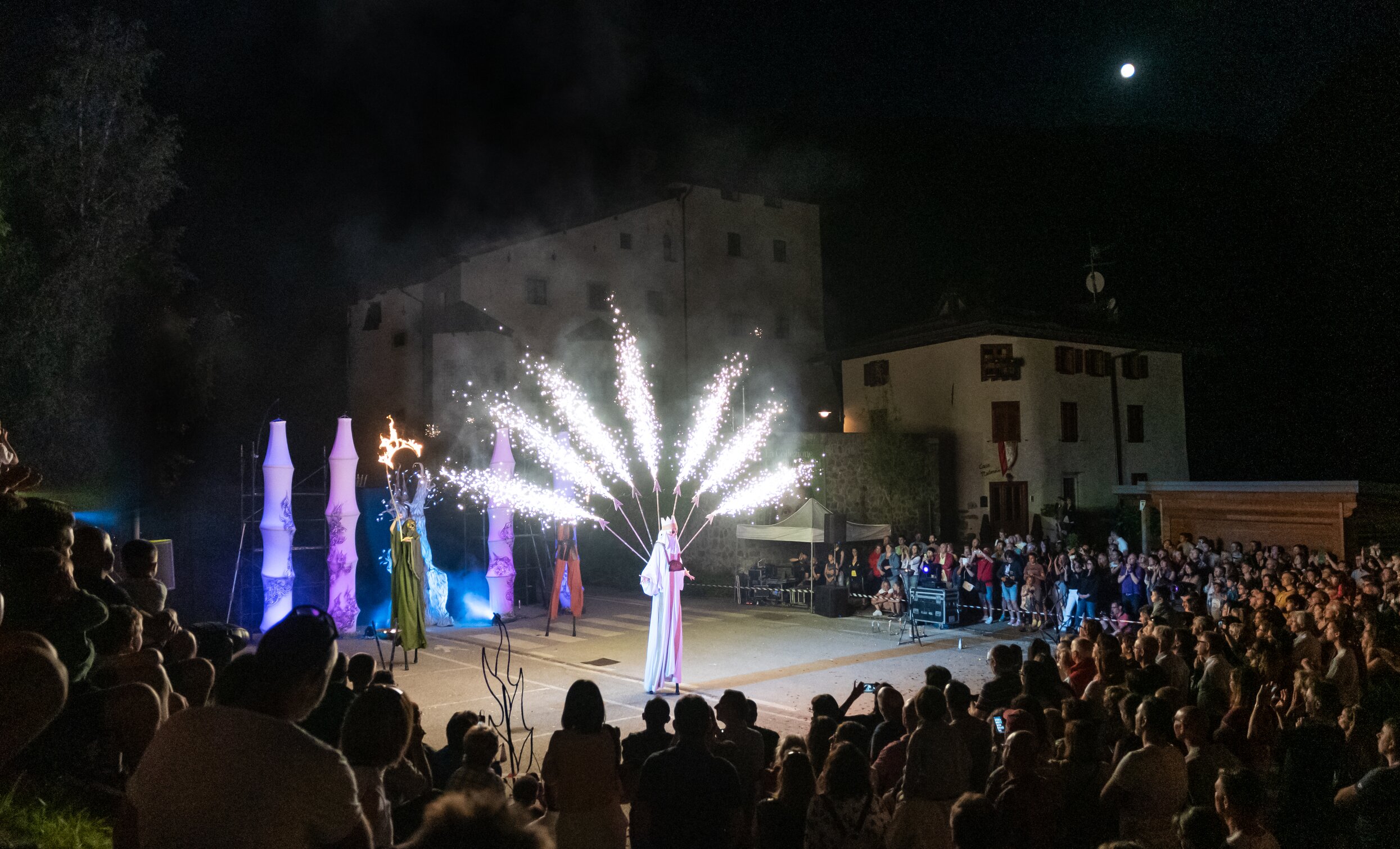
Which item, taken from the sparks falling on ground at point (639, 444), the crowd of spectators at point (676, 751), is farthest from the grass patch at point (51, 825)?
the sparks falling on ground at point (639, 444)

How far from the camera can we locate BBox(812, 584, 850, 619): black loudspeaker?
71.4 feet

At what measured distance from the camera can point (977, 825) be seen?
147 inches

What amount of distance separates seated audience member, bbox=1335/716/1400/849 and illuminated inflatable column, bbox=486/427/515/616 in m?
18.6

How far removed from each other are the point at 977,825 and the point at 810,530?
1995cm

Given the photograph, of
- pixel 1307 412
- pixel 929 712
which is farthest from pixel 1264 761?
pixel 1307 412

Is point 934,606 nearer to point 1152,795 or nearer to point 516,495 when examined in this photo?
point 516,495

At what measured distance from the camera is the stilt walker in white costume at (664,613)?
1319cm

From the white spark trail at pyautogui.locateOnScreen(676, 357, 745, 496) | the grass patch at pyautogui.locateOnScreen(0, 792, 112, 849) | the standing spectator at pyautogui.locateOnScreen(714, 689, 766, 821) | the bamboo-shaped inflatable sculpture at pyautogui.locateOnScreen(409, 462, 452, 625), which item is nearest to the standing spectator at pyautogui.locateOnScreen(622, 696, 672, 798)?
the standing spectator at pyautogui.locateOnScreen(714, 689, 766, 821)

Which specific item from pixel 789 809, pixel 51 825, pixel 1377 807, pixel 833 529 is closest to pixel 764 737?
pixel 789 809

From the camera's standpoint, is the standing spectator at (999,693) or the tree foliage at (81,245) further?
the tree foliage at (81,245)

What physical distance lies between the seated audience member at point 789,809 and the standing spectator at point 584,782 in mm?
752

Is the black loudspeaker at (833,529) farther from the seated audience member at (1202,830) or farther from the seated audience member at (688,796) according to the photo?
the seated audience member at (1202,830)

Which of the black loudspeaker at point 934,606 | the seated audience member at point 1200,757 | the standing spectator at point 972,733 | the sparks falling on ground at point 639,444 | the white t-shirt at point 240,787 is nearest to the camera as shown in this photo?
the white t-shirt at point 240,787

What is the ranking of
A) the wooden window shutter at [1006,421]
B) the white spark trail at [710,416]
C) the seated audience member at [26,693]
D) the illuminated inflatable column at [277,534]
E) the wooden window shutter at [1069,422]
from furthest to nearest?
the white spark trail at [710,416] < the wooden window shutter at [1069,422] < the wooden window shutter at [1006,421] < the illuminated inflatable column at [277,534] < the seated audience member at [26,693]
